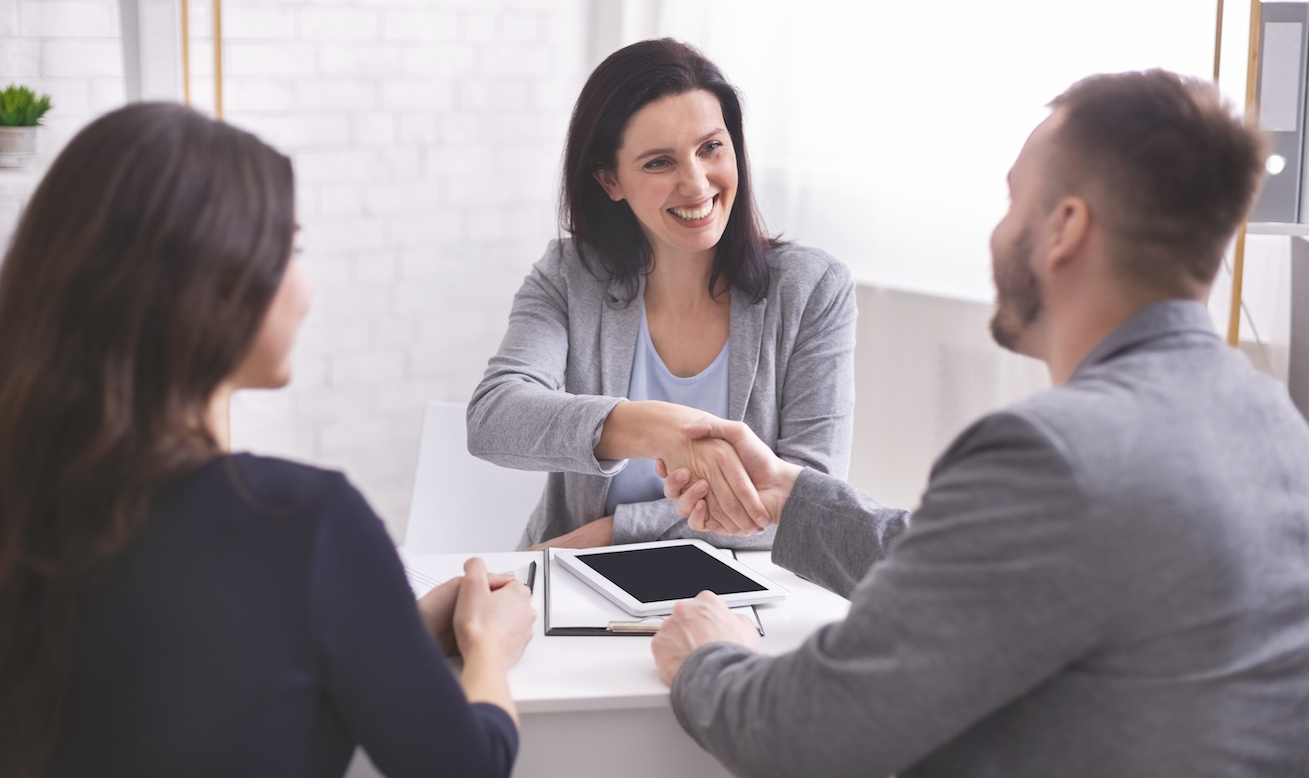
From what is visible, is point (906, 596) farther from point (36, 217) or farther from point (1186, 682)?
point (36, 217)

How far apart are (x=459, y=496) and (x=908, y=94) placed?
57.4 inches

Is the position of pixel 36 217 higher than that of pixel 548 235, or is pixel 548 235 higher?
pixel 36 217

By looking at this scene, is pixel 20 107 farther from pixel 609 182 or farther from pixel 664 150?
pixel 664 150

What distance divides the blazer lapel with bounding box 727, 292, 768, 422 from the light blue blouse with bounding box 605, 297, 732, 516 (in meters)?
0.02

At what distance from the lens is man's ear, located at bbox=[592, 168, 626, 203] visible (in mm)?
2125

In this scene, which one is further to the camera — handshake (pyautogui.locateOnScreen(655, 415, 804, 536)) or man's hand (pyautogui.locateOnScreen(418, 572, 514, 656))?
handshake (pyautogui.locateOnScreen(655, 415, 804, 536))

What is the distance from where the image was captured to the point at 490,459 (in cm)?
196

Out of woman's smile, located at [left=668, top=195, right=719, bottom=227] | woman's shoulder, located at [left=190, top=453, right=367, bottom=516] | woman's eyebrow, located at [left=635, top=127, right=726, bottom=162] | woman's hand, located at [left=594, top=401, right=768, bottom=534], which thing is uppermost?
woman's eyebrow, located at [left=635, top=127, right=726, bottom=162]

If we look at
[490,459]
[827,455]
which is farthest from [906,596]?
[490,459]

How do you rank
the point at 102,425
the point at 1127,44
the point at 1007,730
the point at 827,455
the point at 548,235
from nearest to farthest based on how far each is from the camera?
1. the point at 102,425
2. the point at 1007,730
3. the point at 827,455
4. the point at 1127,44
5. the point at 548,235

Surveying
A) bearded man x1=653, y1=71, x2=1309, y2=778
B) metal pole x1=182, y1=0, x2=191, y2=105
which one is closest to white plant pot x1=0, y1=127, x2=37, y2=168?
metal pole x1=182, y1=0, x2=191, y2=105

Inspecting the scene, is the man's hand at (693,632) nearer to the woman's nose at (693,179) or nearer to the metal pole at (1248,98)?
the woman's nose at (693,179)

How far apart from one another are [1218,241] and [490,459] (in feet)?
4.06

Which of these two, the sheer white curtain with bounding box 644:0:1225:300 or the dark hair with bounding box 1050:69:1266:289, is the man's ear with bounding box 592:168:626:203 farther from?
the dark hair with bounding box 1050:69:1266:289
